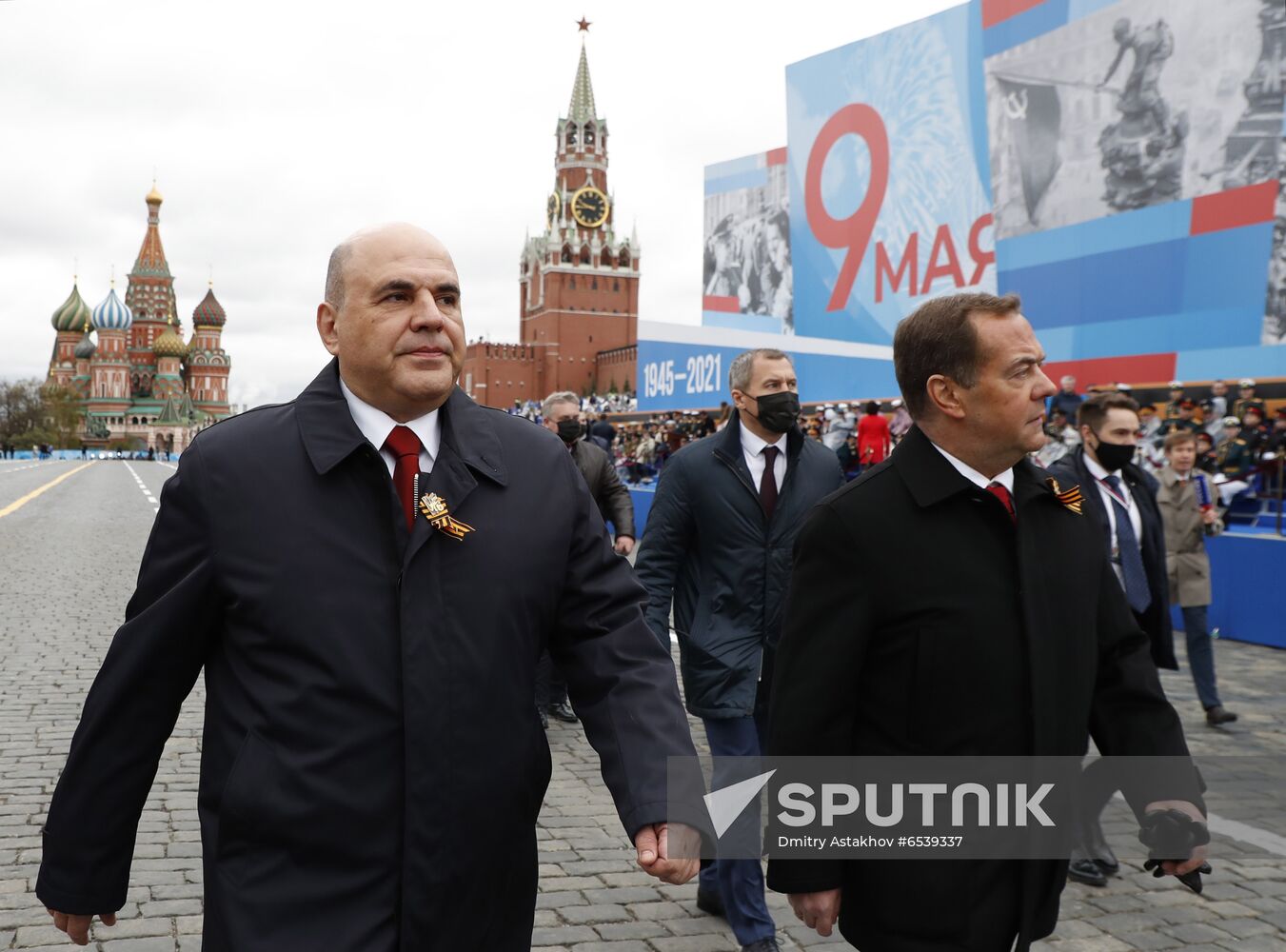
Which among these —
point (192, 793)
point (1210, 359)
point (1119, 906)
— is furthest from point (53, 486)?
point (1119, 906)

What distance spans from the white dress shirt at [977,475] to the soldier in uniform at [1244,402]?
1221cm

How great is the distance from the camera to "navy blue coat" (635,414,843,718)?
13.7 ft

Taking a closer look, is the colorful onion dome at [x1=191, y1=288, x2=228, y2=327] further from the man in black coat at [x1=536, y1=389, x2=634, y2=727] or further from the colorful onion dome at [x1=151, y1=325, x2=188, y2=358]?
the man in black coat at [x1=536, y1=389, x2=634, y2=727]

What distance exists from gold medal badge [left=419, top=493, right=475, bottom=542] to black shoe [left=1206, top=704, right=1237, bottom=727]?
6283 mm

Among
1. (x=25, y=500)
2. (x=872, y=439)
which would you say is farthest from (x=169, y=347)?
(x=872, y=439)

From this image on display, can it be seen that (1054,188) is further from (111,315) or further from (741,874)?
(111,315)

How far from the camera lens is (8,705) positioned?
7199 millimetres

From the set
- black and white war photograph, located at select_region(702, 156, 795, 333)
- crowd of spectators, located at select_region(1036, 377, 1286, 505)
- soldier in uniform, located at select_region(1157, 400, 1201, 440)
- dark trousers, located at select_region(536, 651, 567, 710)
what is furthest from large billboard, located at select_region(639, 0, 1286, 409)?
dark trousers, located at select_region(536, 651, 567, 710)

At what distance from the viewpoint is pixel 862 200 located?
26578 millimetres

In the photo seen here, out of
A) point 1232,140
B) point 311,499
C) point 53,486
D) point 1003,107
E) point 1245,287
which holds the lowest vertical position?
point 53,486

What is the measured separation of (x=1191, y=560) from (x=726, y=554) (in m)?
4.25

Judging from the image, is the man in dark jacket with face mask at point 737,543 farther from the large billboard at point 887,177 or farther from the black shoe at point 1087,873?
the large billboard at point 887,177

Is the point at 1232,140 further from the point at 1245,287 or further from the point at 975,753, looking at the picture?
the point at 975,753

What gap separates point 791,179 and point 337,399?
27.4 metres
